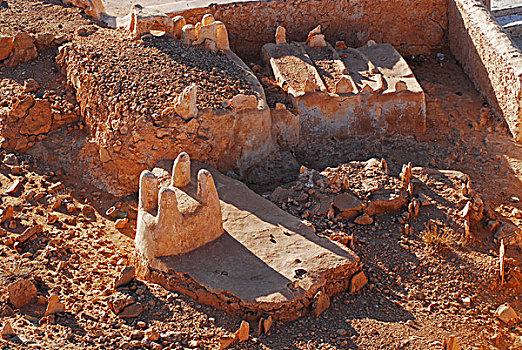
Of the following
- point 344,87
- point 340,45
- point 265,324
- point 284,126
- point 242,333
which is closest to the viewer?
point 242,333

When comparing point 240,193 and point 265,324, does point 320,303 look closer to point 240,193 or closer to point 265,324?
point 265,324

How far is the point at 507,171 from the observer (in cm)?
1007

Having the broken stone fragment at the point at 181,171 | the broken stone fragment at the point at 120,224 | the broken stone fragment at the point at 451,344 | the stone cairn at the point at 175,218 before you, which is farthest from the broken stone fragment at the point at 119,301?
the broken stone fragment at the point at 451,344

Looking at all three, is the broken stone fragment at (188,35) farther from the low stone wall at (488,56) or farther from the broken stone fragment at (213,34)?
the low stone wall at (488,56)

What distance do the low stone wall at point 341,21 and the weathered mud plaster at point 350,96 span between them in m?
1.31

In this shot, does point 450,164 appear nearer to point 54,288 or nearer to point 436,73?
point 436,73

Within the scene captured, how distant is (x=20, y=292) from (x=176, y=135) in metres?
2.74

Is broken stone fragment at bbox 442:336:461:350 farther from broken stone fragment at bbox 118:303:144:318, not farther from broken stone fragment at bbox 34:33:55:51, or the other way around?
broken stone fragment at bbox 34:33:55:51

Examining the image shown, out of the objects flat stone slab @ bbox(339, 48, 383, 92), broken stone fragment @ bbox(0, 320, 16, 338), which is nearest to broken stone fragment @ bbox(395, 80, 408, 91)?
flat stone slab @ bbox(339, 48, 383, 92)

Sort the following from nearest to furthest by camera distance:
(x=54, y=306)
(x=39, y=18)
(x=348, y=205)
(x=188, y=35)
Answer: (x=54, y=306) < (x=348, y=205) < (x=188, y=35) < (x=39, y=18)

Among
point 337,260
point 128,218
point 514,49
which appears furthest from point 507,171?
point 128,218

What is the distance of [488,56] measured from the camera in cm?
1117

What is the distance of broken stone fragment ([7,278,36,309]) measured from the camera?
7.38 m

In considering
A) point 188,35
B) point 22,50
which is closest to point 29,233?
point 188,35
